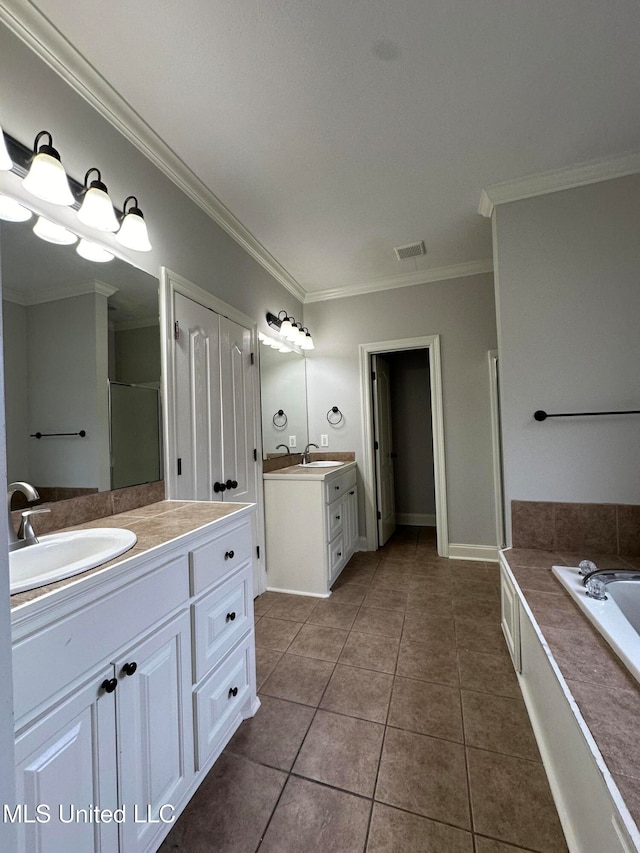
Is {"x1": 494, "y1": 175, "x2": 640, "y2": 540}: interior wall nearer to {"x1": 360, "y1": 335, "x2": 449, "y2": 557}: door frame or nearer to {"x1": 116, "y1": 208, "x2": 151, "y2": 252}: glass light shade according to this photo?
{"x1": 360, "y1": 335, "x2": 449, "y2": 557}: door frame

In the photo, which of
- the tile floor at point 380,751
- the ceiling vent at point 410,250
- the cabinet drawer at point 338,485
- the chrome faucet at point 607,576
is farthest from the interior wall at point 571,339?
the cabinet drawer at point 338,485

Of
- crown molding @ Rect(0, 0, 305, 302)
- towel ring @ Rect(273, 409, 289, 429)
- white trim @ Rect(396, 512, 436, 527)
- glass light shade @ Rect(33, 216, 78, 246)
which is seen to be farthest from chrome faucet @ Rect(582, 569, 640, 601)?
white trim @ Rect(396, 512, 436, 527)

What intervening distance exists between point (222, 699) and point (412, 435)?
360 centimetres

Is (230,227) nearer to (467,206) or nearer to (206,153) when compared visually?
(206,153)

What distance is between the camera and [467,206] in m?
2.30

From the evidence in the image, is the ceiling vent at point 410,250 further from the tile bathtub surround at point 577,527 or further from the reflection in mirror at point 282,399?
the tile bathtub surround at point 577,527

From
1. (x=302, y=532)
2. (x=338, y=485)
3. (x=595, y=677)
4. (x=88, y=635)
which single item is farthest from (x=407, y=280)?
(x=88, y=635)

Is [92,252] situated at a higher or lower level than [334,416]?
higher

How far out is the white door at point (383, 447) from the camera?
349 centimetres

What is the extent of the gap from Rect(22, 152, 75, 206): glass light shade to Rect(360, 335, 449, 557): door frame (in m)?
2.57

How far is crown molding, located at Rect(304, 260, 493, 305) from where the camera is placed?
10.0 feet

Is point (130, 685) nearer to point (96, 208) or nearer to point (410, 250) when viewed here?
point (96, 208)

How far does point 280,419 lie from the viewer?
3025mm

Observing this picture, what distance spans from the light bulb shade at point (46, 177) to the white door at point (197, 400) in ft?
2.20
